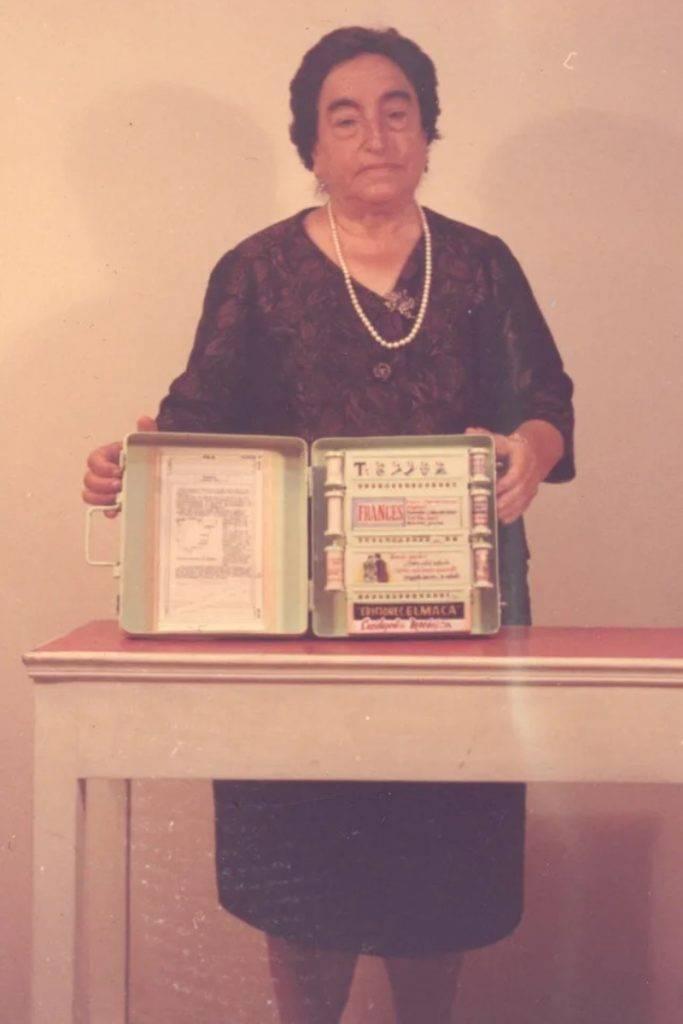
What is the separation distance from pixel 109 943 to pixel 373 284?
3.39ft

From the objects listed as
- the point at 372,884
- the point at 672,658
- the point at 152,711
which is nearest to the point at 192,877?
the point at 372,884

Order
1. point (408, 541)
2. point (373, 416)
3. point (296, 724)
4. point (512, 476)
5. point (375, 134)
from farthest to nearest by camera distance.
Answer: point (375, 134)
point (373, 416)
point (512, 476)
point (408, 541)
point (296, 724)

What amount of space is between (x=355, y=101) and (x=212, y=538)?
31.5 inches

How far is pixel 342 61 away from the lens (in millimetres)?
1783

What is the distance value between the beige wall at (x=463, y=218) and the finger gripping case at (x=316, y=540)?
1.42 ft

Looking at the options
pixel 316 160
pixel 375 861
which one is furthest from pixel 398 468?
pixel 316 160

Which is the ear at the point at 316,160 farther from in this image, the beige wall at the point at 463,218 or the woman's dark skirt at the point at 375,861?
the woman's dark skirt at the point at 375,861

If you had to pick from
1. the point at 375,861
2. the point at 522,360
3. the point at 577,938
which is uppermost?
the point at 522,360

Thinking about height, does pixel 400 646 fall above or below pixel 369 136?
below

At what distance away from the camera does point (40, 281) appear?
179 centimetres

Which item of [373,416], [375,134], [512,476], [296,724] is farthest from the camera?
[375,134]

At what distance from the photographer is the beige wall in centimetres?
176

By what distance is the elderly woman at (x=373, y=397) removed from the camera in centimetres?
154

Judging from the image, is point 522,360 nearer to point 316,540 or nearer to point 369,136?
point 369,136
